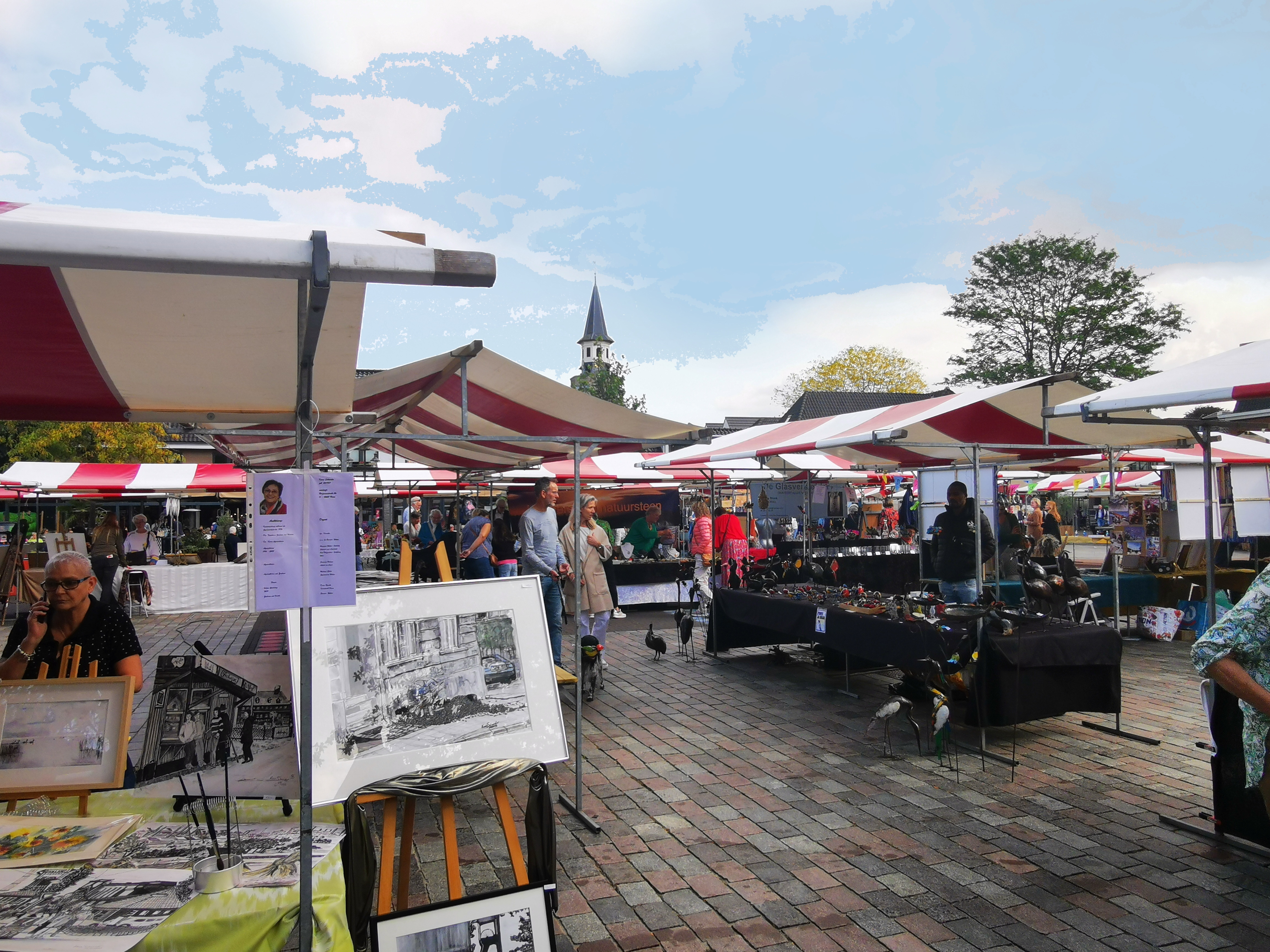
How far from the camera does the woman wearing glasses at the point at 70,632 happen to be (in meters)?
3.15

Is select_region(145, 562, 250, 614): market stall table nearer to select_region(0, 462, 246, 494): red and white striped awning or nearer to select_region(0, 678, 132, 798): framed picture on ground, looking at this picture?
select_region(0, 462, 246, 494): red and white striped awning

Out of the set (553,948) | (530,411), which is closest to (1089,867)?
(553,948)

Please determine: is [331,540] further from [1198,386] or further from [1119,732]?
[1119,732]

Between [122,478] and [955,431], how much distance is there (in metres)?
14.3

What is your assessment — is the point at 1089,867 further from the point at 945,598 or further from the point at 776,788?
the point at 945,598

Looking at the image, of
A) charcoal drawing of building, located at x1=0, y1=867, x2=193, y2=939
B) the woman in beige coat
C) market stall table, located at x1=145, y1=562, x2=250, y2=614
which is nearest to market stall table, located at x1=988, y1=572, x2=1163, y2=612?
the woman in beige coat

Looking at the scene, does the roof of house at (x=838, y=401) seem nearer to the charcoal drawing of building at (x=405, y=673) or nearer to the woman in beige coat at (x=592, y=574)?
the woman in beige coat at (x=592, y=574)

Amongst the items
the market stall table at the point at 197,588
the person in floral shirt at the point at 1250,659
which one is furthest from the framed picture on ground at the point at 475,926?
the market stall table at the point at 197,588

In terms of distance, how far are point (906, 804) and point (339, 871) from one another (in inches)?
126

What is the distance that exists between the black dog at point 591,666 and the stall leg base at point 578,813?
2332mm

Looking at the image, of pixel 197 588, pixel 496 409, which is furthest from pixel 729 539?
pixel 197 588

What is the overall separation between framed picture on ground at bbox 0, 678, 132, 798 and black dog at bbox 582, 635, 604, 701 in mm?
4325

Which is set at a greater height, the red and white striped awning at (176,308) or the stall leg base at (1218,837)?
the red and white striped awning at (176,308)

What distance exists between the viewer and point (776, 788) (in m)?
4.68
